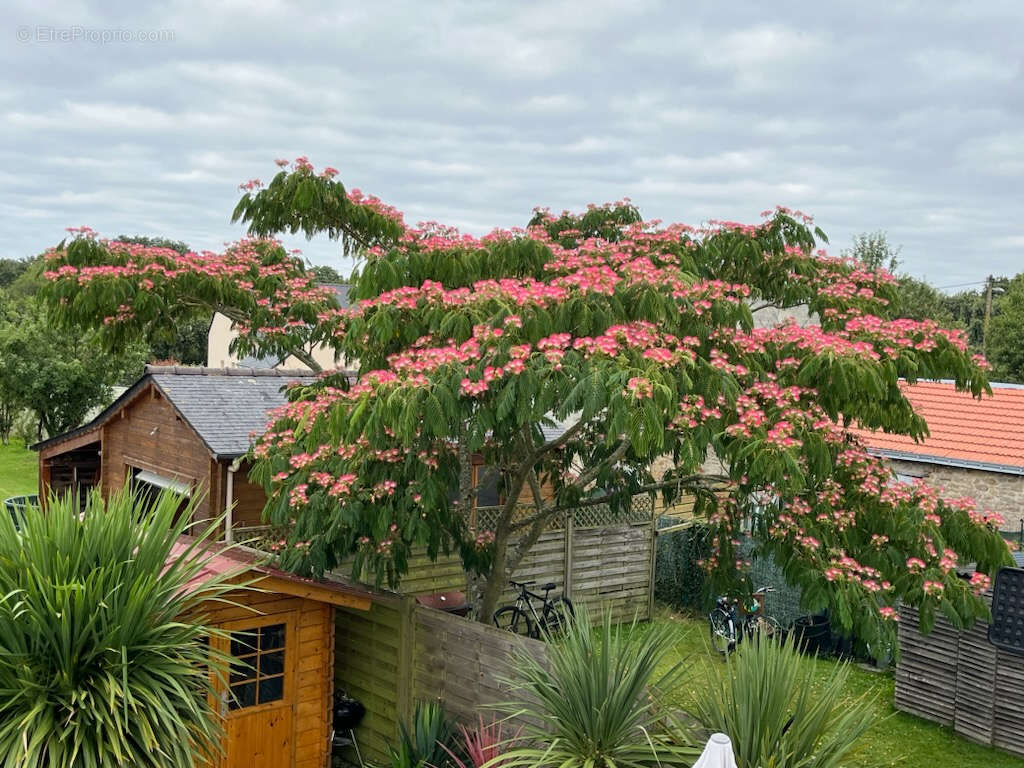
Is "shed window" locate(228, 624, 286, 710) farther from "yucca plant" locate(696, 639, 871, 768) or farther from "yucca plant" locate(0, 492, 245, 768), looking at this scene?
"yucca plant" locate(696, 639, 871, 768)

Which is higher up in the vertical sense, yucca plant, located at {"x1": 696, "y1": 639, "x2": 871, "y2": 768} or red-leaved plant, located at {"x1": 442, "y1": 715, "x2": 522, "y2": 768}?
yucca plant, located at {"x1": 696, "y1": 639, "x2": 871, "y2": 768}

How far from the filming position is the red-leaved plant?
6734mm

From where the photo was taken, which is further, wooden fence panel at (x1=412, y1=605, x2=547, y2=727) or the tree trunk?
the tree trunk

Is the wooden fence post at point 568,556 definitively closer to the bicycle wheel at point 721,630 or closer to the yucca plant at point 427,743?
the bicycle wheel at point 721,630

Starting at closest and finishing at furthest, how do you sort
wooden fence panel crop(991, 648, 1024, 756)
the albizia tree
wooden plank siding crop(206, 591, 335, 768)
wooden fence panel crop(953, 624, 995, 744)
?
the albizia tree < wooden plank siding crop(206, 591, 335, 768) < wooden fence panel crop(991, 648, 1024, 756) < wooden fence panel crop(953, 624, 995, 744)

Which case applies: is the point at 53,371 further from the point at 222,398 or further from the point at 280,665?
the point at 280,665

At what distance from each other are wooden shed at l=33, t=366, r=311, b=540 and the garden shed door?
385cm

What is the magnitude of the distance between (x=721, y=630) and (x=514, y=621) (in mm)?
2978

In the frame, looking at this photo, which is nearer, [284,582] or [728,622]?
[284,582]

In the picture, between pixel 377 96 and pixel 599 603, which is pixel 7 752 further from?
pixel 599 603

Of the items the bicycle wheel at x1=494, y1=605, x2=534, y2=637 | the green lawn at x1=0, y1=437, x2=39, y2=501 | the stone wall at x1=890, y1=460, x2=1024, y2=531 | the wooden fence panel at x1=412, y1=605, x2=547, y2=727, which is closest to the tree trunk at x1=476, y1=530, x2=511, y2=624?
the wooden fence panel at x1=412, y1=605, x2=547, y2=727

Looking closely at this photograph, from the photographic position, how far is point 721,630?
12.5 metres

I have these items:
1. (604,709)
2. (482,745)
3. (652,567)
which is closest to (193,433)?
(652,567)

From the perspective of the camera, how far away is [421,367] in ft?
22.0
